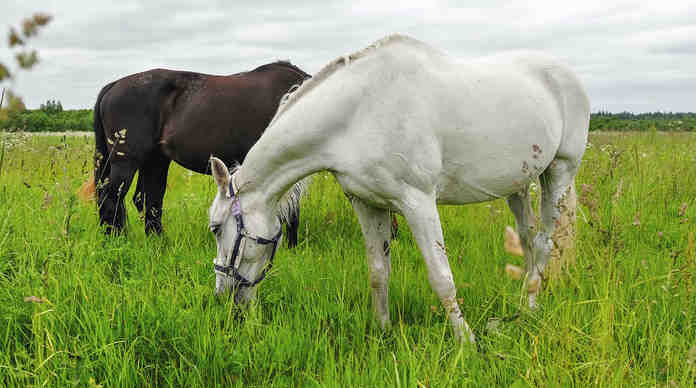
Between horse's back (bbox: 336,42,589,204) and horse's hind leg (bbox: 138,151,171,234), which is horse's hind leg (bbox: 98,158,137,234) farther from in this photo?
horse's back (bbox: 336,42,589,204)

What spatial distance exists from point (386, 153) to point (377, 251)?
0.83 metres

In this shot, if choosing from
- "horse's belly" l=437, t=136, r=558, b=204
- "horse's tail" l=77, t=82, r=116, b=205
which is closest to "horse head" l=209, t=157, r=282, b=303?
"horse's belly" l=437, t=136, r=558, b=204

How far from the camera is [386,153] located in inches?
101

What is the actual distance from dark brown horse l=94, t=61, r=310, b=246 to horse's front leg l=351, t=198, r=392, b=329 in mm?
1960

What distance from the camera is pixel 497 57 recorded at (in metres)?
3.62

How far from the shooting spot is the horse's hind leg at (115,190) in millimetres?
4836

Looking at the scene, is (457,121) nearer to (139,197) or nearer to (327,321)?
(327,321)

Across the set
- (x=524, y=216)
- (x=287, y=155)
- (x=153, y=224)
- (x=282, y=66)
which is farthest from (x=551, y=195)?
(x=153, y=224)

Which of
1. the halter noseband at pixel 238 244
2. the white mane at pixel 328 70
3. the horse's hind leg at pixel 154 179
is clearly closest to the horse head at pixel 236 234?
the halter noseband at pixel 238 244

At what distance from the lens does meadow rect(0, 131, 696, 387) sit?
2100mm

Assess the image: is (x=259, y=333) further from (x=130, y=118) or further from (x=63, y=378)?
(x=130, y=118)

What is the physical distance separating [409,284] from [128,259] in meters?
2.25

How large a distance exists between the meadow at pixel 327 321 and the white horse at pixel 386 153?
0.25m

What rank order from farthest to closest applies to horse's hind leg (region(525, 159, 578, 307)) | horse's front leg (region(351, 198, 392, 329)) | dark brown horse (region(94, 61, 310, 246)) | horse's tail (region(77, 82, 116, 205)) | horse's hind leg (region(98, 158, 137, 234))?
horse's tail (region(77, 82, 116, 205)) < dark brown horse (region(94, 61, 310, 246)) < horse's hind leg (region(98, 158, 137, 234)) < horse's hind leg (region(525, 159, 578, 307)) < horse's front leg (region(351, 198, 392, 329))
